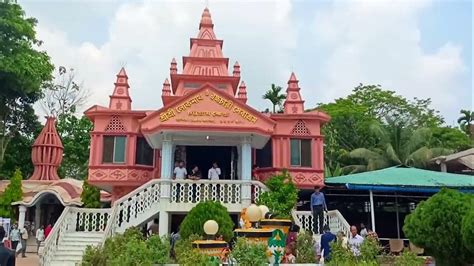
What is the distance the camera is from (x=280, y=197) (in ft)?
41.4

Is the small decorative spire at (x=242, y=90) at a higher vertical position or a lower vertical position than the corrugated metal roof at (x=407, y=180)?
higher

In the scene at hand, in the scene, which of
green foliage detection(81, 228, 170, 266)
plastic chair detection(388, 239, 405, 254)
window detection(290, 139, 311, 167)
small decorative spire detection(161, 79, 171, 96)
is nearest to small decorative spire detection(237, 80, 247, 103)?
small decorative spire detection(161, 79, 171, 96)

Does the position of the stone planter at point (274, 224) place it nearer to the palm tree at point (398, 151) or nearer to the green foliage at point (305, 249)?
the green foliage at point (305, 249)

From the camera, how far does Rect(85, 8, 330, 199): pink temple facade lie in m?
13.5

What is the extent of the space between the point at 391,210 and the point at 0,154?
20465 mm

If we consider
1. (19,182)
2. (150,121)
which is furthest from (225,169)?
(19,182)

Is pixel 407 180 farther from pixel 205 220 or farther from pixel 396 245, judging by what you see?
pixel 205 220

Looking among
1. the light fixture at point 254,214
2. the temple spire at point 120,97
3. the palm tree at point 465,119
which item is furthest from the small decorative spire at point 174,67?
the palm tree at point 465,119

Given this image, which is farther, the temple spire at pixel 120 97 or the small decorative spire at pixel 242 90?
the small decorative spire at pixel 242 90

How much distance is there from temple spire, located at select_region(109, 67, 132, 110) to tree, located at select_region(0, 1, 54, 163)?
398 inches

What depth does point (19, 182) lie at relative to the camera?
22.8m

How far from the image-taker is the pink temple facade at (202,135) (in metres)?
13.5

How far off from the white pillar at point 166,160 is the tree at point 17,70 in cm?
1405

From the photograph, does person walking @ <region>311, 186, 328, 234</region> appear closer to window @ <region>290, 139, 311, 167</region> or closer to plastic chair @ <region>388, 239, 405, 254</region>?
window @ <region>290, 139, 311, 167</region>
